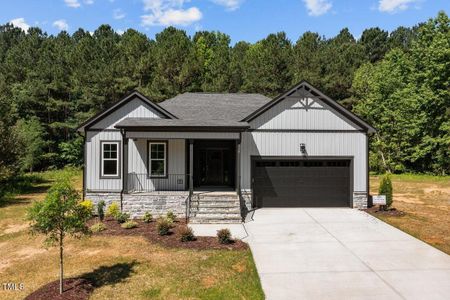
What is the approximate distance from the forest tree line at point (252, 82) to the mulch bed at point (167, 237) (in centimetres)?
2287

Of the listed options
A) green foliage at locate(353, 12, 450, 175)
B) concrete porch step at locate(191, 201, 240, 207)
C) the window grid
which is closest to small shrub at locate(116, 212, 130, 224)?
the window grid

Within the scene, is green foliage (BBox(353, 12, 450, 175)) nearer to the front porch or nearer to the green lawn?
the front porch

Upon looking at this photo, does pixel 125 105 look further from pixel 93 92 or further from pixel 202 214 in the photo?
pixel 93 92

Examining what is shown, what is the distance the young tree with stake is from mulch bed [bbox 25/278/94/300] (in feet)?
0.63

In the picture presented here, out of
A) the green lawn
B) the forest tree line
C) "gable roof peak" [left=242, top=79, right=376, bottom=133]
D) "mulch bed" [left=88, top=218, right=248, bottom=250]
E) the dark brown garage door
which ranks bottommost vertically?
the green lawn

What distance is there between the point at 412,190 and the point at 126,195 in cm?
1992

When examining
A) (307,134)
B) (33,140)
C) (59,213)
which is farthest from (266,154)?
(33,140)

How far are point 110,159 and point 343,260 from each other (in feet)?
39.4

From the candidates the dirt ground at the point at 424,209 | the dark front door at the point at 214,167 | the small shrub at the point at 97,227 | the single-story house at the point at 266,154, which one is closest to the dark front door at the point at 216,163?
the dark front door at the point at 214,167

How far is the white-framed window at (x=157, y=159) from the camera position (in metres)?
17.1

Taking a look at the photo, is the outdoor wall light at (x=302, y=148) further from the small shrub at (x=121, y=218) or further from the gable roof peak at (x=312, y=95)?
the small shrub at (x=121, y=218)

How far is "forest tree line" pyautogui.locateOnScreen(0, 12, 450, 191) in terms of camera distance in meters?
33.0

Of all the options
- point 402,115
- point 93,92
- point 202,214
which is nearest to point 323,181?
point 202,214

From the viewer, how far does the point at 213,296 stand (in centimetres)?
786
